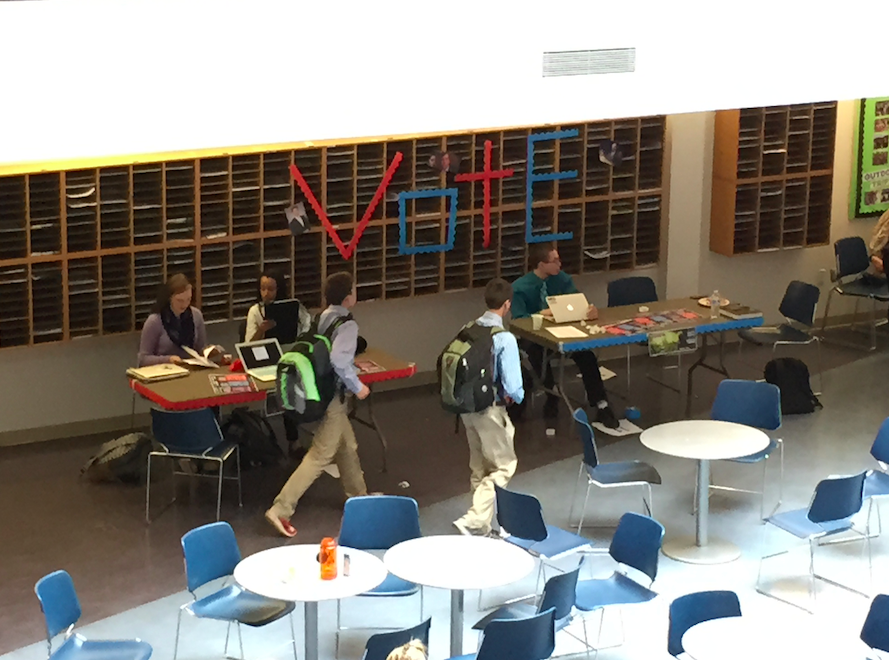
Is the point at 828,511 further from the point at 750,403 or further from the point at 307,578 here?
the point at 307,578

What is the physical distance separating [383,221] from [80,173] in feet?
8.28

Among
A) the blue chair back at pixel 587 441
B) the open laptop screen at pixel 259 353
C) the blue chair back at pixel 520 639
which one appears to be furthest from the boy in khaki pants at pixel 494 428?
the blue chair back at pixel 520 639

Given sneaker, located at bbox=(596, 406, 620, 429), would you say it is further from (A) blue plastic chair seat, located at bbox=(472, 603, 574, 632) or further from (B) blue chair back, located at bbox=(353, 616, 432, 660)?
(B) blue chair back, located at bbox=(353, 616, 432, 660)

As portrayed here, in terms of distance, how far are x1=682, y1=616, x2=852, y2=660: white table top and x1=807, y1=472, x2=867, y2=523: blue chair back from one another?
5.68 feet

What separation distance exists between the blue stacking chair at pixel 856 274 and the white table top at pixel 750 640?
7.26m

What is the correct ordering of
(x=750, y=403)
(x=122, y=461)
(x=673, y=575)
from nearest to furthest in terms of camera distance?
(x=673, y=575)
(x=750, y=403)
(x=122, y=461)

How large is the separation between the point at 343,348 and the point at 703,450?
2.32 metres

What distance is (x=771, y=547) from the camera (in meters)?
9.12

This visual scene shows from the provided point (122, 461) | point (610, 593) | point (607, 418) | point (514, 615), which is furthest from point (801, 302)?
point (122, 461)

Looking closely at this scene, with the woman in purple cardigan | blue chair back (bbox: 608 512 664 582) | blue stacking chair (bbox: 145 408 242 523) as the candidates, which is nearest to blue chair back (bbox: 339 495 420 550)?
blue chair back (bbox: 608 512 664 582)

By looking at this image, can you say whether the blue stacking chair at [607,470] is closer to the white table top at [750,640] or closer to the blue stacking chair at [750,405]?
the blue stacking chair at [750,405]

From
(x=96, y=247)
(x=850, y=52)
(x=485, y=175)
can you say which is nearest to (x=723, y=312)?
(x=485, y=175)

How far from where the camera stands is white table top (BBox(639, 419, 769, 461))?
8.80 m

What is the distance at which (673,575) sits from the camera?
8719 mm
